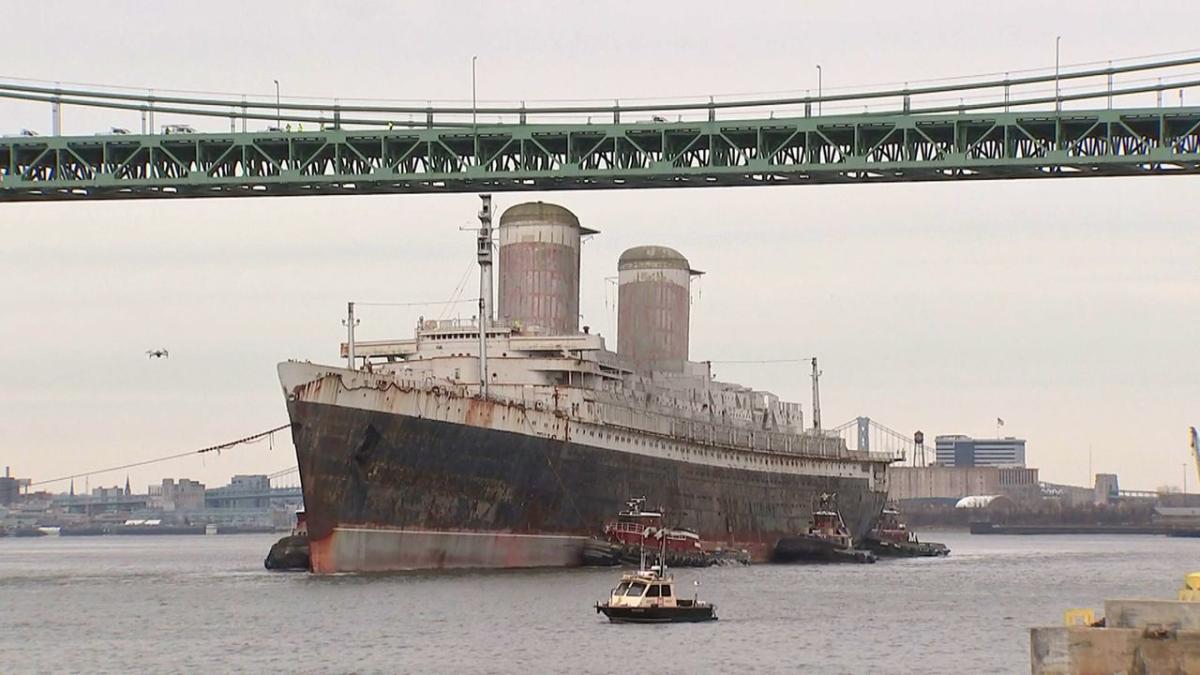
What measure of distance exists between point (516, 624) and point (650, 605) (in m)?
3.76

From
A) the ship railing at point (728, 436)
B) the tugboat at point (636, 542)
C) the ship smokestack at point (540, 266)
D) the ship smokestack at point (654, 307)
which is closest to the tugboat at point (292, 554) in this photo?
the tugboat at point (636, 542)

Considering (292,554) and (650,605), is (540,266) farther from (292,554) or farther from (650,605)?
(650,605)

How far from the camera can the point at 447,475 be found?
7344 centimetres

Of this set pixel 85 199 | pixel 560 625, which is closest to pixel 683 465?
pixel 85 199

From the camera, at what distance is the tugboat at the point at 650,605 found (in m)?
55.9

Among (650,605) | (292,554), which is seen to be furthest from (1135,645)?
(292,554)

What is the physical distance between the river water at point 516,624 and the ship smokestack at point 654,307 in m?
22.5

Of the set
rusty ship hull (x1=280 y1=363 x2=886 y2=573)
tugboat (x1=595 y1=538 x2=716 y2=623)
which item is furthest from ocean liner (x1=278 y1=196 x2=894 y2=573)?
tugboat (x1=595 y1=538 x2=716 y2=623)

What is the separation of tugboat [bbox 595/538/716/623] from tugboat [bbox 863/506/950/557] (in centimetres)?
5604

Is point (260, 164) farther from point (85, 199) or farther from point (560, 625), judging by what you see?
point (560, 625)

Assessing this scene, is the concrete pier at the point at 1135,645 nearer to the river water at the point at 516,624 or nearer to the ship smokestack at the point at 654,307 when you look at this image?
the river water at the point at 516,624

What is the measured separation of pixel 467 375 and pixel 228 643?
113 ft

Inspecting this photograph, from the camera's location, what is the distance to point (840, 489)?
113 metres

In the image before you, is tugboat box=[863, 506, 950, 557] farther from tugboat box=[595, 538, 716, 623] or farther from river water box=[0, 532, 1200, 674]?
tugboat box=[595, 538, 716, 623]
